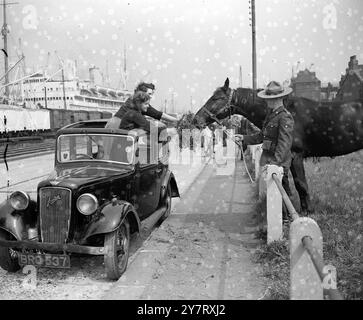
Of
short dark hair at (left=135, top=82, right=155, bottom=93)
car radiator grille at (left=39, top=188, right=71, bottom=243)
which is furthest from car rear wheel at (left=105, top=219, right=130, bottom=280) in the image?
short dark hair at (left=135, top=82, right=155, bottom=93)

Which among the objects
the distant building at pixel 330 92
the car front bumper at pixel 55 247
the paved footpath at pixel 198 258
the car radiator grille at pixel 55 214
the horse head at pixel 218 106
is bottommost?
the paved footpath at pixel 198 258

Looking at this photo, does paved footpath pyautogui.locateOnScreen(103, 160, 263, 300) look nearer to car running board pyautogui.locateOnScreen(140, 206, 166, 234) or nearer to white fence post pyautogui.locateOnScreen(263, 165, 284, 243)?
car running board pyautogui.locateOnScreen(140, 206, 166, 234)

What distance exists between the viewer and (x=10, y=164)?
17.8 metres

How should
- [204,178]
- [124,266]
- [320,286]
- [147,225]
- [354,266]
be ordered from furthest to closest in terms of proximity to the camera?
1. [204,178]
2. [147,225]
3. [124,266]
4. [354,266]
5. [320,286]

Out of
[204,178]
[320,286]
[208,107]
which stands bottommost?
[204,178]

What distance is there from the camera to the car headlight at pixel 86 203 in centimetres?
456

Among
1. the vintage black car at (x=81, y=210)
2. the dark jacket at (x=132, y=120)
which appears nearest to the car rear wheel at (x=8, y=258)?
the vintage black car at (x=81, y=210)

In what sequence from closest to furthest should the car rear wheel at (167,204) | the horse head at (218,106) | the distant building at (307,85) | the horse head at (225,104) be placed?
the horse head at (225,104) → the horse head at (218,106) → the car rear wheel at (167,204) → the distant building at (307,85)

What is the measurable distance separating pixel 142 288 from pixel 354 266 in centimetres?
233

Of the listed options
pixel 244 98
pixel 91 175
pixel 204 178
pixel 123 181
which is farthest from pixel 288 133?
pixel 204 178

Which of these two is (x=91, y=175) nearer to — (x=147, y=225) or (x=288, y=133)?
(x=147, y=225)

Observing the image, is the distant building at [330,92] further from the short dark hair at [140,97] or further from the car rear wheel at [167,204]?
the short dark hair at [140,97]

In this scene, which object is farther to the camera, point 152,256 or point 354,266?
point 152,256

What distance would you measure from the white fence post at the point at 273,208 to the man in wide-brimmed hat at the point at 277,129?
0.67 feet
